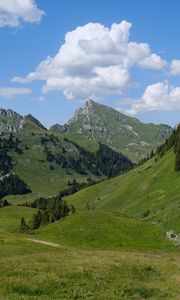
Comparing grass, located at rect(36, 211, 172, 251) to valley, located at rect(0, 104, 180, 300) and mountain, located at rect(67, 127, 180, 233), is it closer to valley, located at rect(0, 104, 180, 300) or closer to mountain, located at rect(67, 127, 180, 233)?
valley, located at rect(0, 104, 180, 300)

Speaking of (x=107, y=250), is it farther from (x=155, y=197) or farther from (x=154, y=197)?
(x=154, y=197)

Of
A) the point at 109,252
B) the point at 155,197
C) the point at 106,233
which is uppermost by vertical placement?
the point at 155,197

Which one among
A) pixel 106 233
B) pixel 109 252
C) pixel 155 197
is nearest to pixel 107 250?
pixel 109 252

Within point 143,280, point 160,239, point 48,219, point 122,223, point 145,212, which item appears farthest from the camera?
point 48,219

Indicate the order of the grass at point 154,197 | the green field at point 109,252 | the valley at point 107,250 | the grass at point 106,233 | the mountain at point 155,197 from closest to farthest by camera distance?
1. the green field at point 109,252
2. the valley at point 107,250
3. the grass at point 106,233
4. the mountain at point 155,197
5. the grass at point 154,197

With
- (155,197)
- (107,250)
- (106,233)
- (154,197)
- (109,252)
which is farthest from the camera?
(154,197)

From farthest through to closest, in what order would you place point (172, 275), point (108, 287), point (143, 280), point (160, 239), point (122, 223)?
point (122, 223), point (160, 239), point (172, 275), point (143, 280), point (108, 287)

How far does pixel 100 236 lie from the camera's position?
90.0 meters

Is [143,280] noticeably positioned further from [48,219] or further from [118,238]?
[48,219]

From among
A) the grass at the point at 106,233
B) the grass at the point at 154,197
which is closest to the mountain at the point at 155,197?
the grass at the point at 154,197

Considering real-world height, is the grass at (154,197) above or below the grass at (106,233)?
above

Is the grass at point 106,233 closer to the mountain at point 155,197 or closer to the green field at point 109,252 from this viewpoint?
the green field at point 109,252

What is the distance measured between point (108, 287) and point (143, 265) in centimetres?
905

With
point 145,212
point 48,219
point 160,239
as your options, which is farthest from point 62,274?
point 48,219
